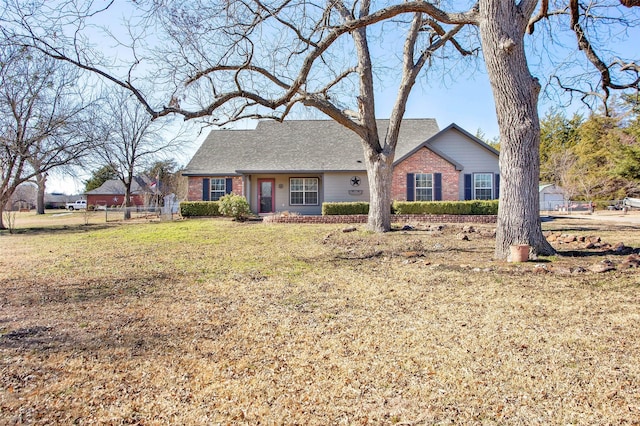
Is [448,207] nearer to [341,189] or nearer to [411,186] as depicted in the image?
[411,186]

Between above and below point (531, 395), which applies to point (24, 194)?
above

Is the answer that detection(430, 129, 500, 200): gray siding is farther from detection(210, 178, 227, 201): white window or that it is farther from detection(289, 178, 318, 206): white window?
detection(210, 178, 227, 201): white window

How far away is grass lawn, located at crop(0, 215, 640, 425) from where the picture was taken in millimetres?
2275

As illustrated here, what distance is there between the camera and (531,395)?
237 cm

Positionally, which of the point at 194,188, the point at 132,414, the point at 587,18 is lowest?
the point at 132,414

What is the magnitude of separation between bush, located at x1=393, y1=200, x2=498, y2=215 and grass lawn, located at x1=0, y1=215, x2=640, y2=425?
1032cm

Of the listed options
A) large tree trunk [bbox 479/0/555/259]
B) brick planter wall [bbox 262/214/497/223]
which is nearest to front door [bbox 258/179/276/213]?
brick planter wall [bbox 262/214/497/223]

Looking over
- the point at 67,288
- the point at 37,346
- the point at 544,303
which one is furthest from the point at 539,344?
the point at 67,288

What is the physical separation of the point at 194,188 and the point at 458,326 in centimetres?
1883

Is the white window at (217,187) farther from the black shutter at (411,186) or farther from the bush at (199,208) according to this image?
the black shutter at (411,186)

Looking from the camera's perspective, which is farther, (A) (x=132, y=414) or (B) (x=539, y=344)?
(B) (x=539, y=344)

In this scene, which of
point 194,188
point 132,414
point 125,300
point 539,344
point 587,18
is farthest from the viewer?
point 194,188

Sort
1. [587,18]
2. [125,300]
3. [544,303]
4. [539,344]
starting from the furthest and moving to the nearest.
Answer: [587,18] < [125,300] < [544,303] < [539,344]

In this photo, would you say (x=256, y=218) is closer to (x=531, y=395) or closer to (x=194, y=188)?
(x=194, y=188)
